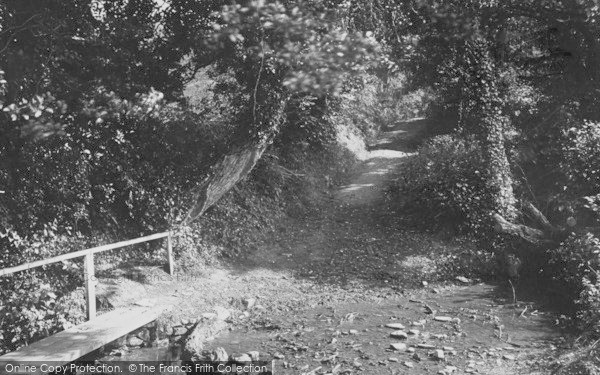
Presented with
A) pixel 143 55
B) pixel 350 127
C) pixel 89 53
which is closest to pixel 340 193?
pixel 350 127

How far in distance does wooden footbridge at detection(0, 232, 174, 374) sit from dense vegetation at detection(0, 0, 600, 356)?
1.92 ft

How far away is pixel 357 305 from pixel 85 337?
405 cm

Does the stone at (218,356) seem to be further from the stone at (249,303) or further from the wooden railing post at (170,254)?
the wooden railing post at (170,254)

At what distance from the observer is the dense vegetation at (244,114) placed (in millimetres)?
6602

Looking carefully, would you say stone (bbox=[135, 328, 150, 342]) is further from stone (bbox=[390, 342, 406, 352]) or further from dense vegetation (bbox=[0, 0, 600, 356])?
stone (bbox=[390, 342, 406, 352])

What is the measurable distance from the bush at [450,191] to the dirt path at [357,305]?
56 cm

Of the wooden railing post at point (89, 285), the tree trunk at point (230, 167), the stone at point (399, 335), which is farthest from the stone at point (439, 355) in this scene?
the tree trunk at point (230, 167)

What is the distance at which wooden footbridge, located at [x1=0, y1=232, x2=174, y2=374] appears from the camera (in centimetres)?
499

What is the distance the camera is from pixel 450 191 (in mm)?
10961

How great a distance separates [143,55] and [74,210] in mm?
2764

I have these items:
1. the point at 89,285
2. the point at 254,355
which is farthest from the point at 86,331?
the point at 254,355

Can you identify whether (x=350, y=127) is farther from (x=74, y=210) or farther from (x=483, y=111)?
(x=74, y=210)

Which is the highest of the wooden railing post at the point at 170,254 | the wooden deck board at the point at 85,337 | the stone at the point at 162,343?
the wooden railing post at the point at 170,254

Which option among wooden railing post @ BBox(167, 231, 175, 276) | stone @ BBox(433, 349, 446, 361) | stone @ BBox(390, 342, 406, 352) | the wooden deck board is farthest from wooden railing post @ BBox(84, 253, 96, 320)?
stone @ BBox(433, 349, 446, 361)
